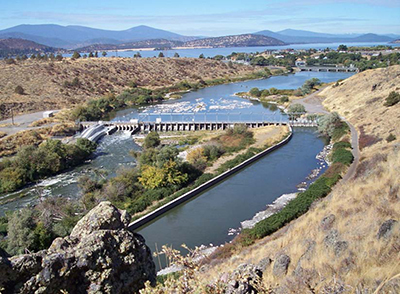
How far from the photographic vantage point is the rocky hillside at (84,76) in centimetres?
5016

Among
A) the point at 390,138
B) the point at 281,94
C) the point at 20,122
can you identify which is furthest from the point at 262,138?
the point at 281,94

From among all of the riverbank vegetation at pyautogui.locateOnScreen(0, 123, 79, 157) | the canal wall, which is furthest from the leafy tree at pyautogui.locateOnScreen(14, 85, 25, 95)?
the canal wall

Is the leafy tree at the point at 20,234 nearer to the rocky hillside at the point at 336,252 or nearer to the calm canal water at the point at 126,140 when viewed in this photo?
the calm canal water at the point at 126,140

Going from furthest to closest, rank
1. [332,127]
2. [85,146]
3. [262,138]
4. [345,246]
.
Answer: [332,127], [262,138], [85,146], [345,246]

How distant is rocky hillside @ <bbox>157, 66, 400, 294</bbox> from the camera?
5.11m

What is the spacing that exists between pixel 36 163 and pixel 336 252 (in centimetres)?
2174

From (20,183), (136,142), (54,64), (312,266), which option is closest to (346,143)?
(136,142)

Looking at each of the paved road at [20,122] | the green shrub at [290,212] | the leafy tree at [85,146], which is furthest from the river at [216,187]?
the paved road at [20,122]

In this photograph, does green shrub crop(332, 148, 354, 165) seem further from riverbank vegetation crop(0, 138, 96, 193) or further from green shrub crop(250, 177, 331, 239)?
riverbank vegetation crop(0, 138, 96, 193)

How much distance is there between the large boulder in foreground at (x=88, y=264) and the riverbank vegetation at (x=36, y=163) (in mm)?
19767

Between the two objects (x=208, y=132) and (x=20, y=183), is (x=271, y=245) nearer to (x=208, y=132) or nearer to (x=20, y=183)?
(x=20, y=183)

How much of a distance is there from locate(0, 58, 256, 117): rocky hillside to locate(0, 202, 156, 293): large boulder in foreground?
4350 cm

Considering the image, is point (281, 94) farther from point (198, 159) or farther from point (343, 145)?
point (198, 159)

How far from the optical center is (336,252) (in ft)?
27.9
